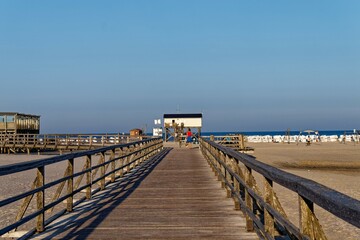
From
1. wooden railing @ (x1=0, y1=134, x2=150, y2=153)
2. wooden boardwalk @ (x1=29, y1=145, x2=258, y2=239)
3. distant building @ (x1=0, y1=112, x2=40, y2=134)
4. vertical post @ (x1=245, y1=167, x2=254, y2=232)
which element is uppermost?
distant building @ (x1=0, y1=112, x2=40, y2=134)

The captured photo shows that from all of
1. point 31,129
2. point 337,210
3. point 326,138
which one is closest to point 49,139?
point 31,129

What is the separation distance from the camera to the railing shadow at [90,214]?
546 cm

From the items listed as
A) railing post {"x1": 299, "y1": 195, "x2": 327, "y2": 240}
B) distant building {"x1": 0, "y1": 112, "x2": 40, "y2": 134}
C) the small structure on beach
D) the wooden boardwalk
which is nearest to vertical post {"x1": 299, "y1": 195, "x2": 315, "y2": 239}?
railing post {"x1": 299, "y1": 195, "x2": 327, "y2": 240}

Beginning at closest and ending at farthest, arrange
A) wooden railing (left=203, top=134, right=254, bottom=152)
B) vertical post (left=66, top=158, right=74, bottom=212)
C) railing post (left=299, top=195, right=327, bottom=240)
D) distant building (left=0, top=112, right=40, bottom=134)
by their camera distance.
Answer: railing post (left=299, top=195, right=327, bottom=240) → vertical post (left=66, top=158, right=74, bottom=212) → wooden railing (left=203, top=134, right=254, bottom=152) → distant building (left=0, top=112, right=40, bottom=134)

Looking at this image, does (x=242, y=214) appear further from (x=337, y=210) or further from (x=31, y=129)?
(x=31, y=129)

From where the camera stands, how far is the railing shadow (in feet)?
17.9

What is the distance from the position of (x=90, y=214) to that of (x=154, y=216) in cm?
105

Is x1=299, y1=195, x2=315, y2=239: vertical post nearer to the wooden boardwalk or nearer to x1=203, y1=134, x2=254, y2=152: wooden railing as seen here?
the wooden boardwalk

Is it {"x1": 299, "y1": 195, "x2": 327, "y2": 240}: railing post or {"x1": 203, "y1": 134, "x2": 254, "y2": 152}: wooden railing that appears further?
{"x1": 203, "y1": 134, "x2": 254, "y2": 152}: wooden railing

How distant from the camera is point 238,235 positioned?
527 centimetres

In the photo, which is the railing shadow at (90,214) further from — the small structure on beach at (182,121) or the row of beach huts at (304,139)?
the row of beach huts at (304,139)

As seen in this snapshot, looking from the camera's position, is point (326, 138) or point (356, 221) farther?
point (326, 138)

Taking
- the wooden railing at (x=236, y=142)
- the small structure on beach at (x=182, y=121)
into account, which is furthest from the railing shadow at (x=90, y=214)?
the small structure on beach at (x=182, y=121)

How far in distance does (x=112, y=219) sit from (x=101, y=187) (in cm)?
330
